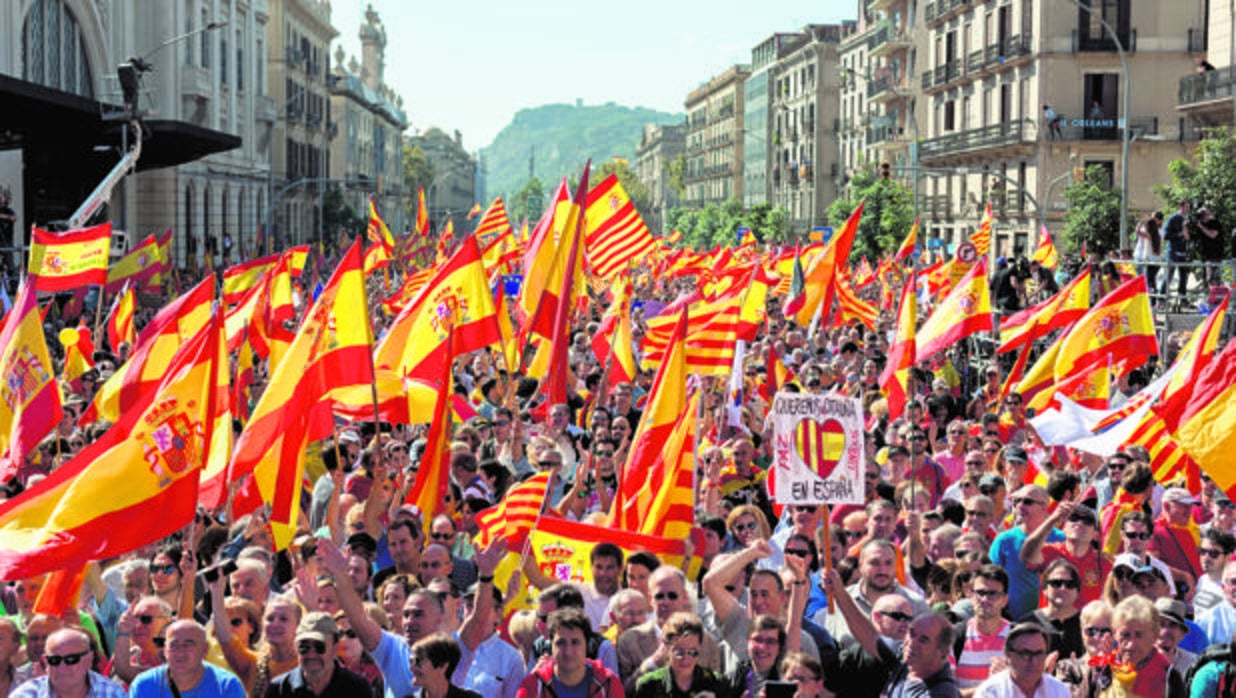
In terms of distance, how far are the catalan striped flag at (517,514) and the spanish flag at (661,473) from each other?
0.63 m

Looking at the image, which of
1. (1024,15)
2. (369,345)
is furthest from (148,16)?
(369,345)

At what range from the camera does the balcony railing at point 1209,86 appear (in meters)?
37.8

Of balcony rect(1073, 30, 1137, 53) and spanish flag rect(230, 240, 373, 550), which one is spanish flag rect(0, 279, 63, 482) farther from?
balcony rect(1073, 30, 1137, 53)

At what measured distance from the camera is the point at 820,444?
8117 mm

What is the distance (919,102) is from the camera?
68.9 metres

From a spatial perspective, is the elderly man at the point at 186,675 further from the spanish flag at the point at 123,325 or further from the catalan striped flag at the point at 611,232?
the catalan striped flag at the point at 611,232

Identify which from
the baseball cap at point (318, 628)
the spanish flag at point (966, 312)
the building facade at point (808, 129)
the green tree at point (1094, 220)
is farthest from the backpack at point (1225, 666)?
the building facade at point (808, 129)

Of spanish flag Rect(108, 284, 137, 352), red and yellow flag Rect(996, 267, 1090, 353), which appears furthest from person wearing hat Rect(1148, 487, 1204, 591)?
spanish flag Rect(108, 284, 137, 352)

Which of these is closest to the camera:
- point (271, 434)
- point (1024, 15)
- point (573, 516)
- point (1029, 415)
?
point (271, 434)

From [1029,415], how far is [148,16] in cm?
4257

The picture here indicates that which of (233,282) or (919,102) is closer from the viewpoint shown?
(233,282)

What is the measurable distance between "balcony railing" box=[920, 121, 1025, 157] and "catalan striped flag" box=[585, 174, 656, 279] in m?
36.4

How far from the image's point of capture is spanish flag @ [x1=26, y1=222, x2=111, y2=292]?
18.8 meters

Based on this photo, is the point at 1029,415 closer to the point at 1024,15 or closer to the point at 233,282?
the point at 233,282
